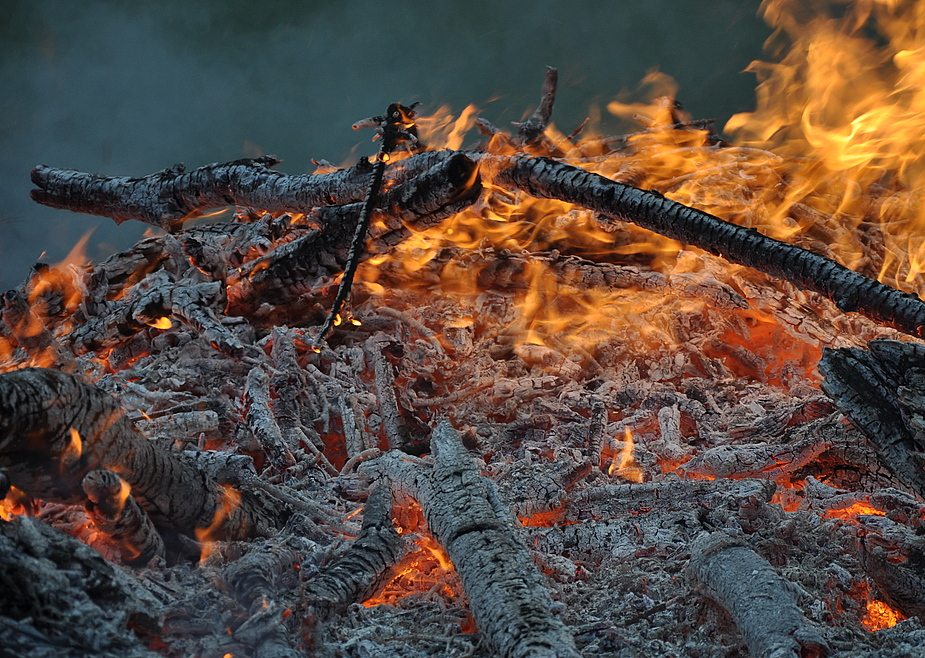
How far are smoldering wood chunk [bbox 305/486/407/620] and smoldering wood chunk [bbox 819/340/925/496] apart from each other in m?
1.80

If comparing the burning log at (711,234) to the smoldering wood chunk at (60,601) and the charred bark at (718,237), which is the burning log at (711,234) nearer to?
the charred bark at (718,237)

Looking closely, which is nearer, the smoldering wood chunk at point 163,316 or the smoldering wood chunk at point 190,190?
the smoldering wood chunk at point 163,316

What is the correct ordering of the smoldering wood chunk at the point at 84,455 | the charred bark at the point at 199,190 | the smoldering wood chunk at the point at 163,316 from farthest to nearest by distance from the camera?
the charred bark at the point at 199,190
the smoldering wood chunk at the point at 163,316
the smoldering wood chunk at the point at 84,455

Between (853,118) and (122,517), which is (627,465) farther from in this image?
(853,118)

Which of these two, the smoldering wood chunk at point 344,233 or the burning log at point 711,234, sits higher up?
the smoldering wood chunk at point 344,233

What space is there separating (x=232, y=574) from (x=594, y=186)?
301cm

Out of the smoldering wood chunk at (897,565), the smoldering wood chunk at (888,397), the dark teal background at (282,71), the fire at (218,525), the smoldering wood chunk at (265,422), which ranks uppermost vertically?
the dark teal background at (282,71)

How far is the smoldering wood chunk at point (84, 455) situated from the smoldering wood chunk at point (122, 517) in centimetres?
7

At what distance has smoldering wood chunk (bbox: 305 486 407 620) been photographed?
208 centimetres

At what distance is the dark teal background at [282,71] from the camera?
24.9 ft

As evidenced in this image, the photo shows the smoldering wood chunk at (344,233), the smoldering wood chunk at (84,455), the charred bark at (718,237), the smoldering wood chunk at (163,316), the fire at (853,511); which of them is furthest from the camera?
the smoldering wood chunk at (163,316)

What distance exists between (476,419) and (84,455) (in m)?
2.71

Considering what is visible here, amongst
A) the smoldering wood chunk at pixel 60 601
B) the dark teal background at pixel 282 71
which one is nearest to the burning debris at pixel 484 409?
the smoldering wood chunk at pixel 60 601

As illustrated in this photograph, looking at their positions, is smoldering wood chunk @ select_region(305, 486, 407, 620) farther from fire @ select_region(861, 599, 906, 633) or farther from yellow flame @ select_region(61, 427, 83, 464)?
fire @ select_region(861, 599, 906, 633)
